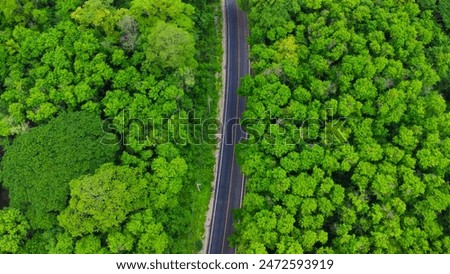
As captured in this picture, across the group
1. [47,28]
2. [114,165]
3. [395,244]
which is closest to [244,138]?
[114,165]

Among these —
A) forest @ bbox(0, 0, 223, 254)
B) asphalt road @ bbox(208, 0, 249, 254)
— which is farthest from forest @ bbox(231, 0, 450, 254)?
forest @ bbox(0, 0, 223, 254)

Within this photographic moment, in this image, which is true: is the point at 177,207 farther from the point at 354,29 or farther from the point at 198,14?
the point at 354,29

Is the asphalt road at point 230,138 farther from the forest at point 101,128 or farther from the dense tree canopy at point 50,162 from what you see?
the dense tree canopy at point 50,162

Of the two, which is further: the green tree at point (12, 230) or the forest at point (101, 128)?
the forest at point (101, 128)

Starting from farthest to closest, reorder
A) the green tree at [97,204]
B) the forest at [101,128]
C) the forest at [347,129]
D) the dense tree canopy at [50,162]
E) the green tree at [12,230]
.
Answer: the forest at [347,129] → the dense tree canopy at [50,162] → the forest at [101,128] → the green tree at [12,230] → the green tree at [97,204]

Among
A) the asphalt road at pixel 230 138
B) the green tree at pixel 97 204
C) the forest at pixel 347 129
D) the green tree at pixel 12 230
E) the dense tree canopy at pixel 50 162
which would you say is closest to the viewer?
the green tree at pixel 97 204

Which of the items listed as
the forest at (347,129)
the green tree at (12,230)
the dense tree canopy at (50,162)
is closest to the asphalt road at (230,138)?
the forest at (347,129)

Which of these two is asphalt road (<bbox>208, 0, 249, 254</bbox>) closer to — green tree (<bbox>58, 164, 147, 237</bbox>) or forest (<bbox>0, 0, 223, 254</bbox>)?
forest (<bbox>0, 0, 223, 254</bbox>)
